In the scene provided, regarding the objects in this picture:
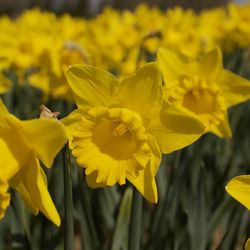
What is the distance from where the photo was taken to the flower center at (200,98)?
212 cm

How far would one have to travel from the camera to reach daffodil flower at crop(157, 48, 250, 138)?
6.95 ft

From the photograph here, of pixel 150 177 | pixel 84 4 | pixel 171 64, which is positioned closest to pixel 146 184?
pixel 150 177

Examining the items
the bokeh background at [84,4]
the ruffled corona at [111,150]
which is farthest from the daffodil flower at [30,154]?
the bokeh background at [84,4]

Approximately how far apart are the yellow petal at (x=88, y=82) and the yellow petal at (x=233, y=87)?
933mm

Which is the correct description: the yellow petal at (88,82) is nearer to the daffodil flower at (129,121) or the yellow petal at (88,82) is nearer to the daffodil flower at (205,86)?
the daffodil flower at (129,121)

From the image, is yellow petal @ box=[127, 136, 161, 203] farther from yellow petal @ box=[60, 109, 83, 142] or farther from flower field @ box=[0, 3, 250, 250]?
yellow petal @ box=[60, 109, 83, 142]

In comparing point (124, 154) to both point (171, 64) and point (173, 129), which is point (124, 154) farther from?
point (171, 64)

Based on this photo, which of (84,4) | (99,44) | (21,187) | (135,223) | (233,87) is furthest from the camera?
(84,4)

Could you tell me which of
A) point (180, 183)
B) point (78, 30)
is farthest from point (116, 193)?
point (78, 30)

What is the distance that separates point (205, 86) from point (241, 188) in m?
0.95

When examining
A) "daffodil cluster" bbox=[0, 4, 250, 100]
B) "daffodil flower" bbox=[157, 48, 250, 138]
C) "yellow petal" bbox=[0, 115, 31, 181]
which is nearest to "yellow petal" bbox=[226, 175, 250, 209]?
"yellow petal" bbox=[0, 115, 31, 181]

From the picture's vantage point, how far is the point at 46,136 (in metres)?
1.22

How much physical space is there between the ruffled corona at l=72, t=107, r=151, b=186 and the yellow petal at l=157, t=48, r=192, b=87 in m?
0.67

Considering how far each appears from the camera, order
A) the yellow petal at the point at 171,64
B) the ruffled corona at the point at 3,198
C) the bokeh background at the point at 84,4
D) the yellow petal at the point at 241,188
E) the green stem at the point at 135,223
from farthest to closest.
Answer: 1. the bokeh background at the point at 84,4
2. the yellow petal at the point at 171,64
3. the green stem at the point at 135,223
4. the yellow petal at the point at 241,188
5. the ruffled corona at the point at 3,198
